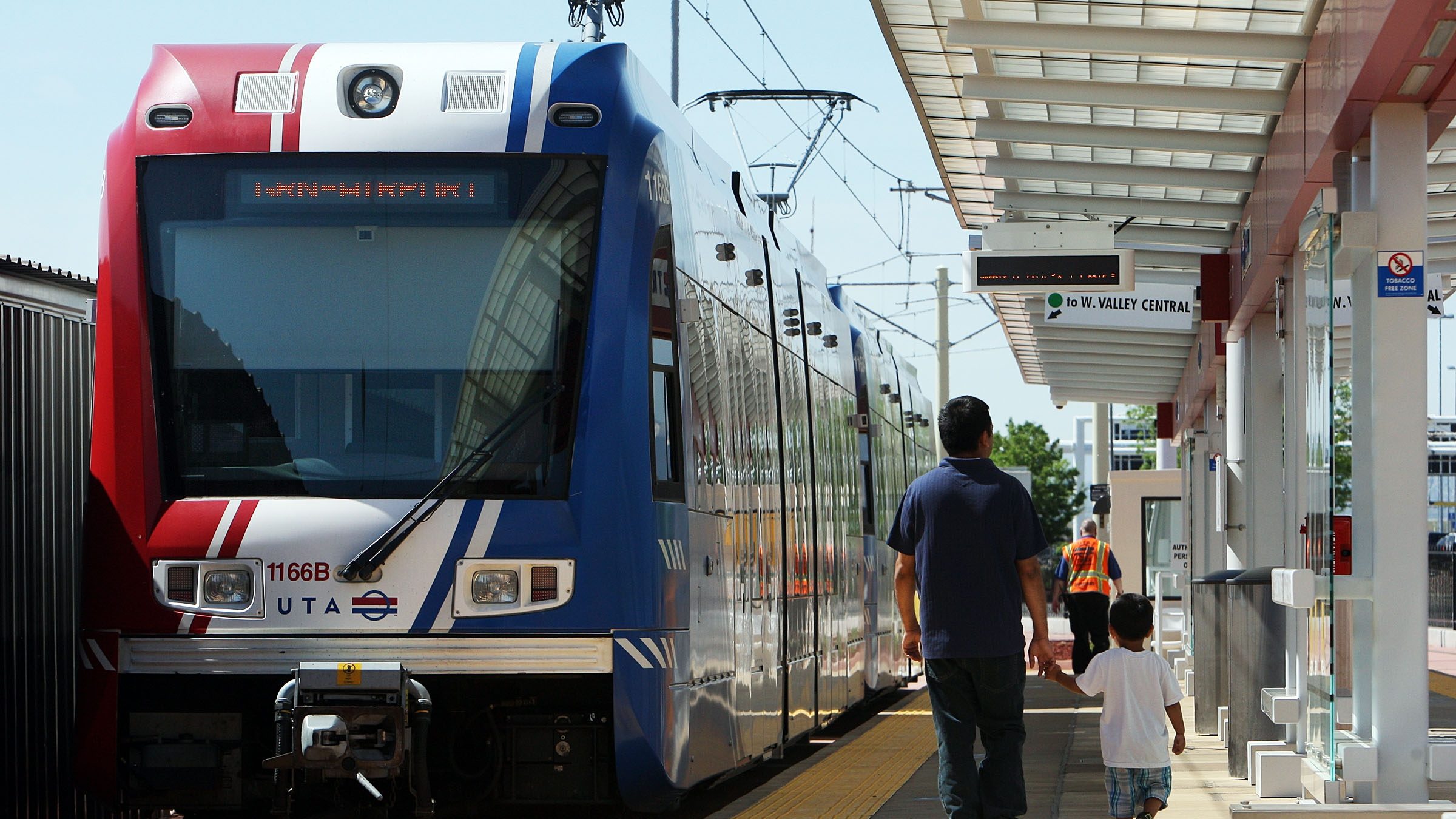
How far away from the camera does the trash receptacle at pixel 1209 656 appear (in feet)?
41.8

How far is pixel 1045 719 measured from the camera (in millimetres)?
15117

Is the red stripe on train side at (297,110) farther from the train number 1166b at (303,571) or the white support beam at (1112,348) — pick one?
the white support beam at (1112,348)

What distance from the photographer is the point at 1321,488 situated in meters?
8.69

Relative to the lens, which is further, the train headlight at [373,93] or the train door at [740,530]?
the train door at [740,530]

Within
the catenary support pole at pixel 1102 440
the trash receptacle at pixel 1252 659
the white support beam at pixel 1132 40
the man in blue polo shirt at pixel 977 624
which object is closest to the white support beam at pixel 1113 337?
the trash receptacle at pixel 1252 659

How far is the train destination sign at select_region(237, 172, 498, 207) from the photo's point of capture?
7.59 m

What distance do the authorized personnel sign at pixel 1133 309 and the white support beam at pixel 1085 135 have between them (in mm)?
4993

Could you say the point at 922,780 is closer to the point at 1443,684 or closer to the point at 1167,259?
the point at 1167,259

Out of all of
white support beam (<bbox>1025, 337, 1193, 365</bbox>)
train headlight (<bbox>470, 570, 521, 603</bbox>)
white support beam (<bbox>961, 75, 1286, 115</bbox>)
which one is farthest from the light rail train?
white support beam (<bbox>1025, 337, 1193, 365</bbox>)

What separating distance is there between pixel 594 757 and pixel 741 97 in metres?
14.6

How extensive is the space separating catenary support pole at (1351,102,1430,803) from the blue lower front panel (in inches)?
110

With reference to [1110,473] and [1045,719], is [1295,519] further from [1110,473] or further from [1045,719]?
[1110,473]

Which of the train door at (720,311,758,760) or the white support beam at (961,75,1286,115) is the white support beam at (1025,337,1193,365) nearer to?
the white support beam at (961,75,1286,115)

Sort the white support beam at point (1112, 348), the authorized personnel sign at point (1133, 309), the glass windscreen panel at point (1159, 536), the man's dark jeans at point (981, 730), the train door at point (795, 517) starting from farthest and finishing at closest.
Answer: the glass windscreen panel at point (1159, 536) < the white support beam at point (1112, 348) < the authorized personnel sign at point (1133, 309) < the train door at point (795, 517) < the man's dark jeans at point (981, 730)
